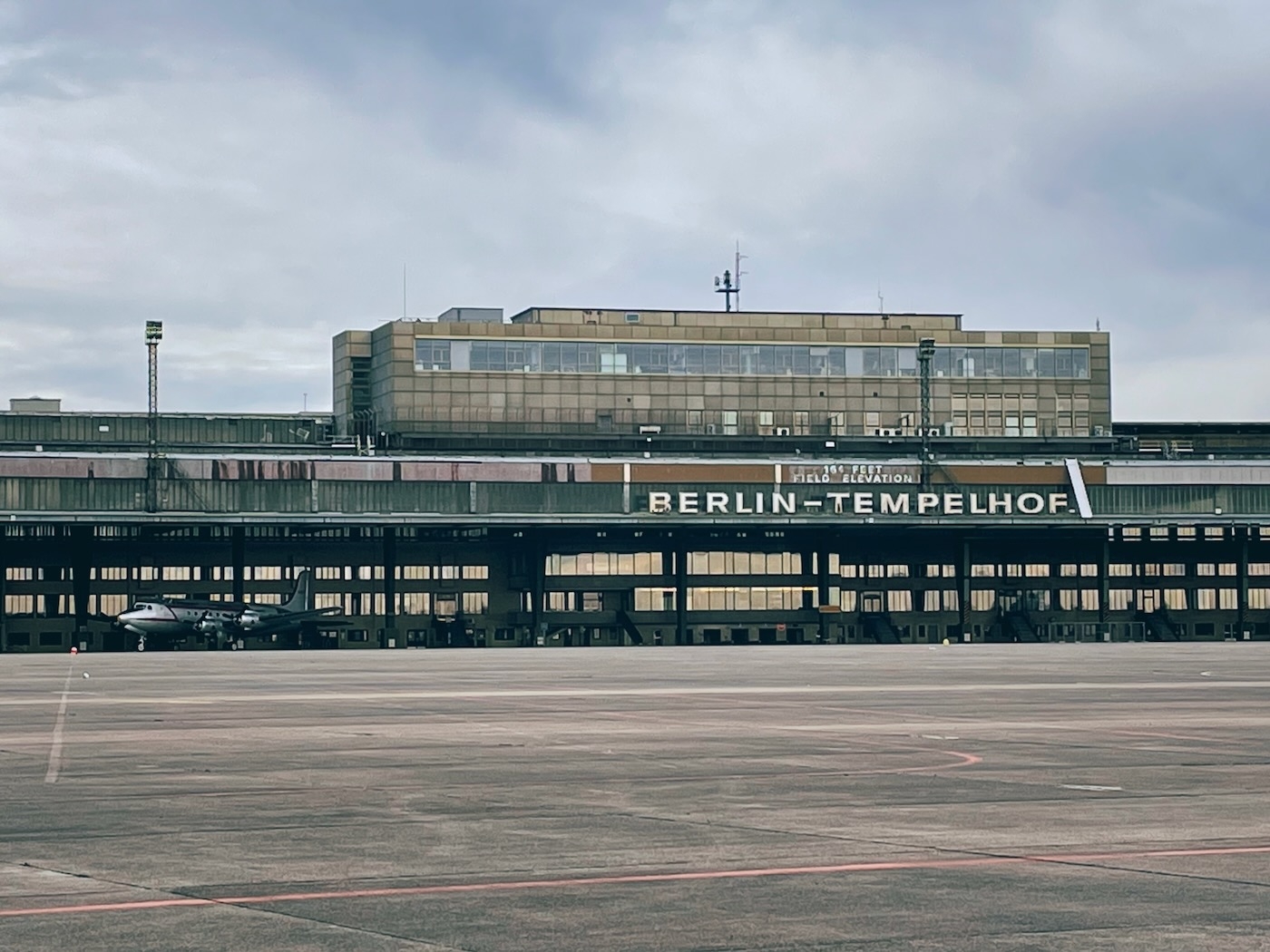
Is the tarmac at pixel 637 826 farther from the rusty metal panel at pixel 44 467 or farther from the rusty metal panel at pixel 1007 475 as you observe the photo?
the rusty metal panel at pixel 1007 475

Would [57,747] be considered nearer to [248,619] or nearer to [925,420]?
[248,619]

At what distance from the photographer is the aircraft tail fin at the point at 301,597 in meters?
138

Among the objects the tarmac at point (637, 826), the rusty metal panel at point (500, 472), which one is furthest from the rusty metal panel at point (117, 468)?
the tarmac at point (637, 826)

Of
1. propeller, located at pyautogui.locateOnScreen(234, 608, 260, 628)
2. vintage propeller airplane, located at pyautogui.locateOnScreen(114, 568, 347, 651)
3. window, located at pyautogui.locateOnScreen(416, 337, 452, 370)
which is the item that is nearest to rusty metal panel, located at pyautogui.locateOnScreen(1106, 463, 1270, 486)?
window, located at pyautogui.locateOnScreen(416, 337, 452, 370)

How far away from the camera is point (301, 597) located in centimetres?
13825

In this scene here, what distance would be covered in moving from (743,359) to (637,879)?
6057 inches

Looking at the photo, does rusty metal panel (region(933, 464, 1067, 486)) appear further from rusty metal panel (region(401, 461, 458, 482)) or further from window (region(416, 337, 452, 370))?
window (region(416, 337, 452, 370))

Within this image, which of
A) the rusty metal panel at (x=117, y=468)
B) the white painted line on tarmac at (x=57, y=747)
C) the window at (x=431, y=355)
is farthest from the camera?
the window at (x=431, y=355)

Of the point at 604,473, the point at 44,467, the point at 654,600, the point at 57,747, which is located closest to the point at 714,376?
the point at 654,600

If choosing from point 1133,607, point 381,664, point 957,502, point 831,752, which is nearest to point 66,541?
point 381,664

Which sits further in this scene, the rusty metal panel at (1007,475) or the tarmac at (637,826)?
the rusty metal panel at (1007,475)

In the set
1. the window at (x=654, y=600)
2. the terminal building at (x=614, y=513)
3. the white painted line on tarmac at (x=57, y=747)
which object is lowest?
the white painted line on tarmac at (x=57, y=747)

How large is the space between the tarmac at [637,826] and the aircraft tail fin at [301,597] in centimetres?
8785

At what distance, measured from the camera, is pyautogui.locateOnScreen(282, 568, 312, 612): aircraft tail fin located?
13762 centimetres
